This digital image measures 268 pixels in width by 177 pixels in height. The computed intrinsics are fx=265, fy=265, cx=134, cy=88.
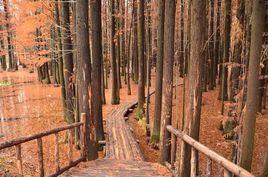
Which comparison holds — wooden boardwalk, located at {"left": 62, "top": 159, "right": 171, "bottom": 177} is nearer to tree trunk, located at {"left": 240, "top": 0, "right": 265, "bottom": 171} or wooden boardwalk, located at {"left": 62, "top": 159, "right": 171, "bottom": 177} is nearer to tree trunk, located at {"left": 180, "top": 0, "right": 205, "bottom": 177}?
tree trunk, located at {"left": 180, "top": 0, "right": 205, "bottom": 177}

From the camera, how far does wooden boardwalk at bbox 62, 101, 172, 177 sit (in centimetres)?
720

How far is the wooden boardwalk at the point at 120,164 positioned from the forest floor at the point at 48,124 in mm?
1237

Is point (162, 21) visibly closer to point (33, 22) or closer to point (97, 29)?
point (97, 29)

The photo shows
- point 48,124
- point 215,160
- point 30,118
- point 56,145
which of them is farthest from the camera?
point 30,118

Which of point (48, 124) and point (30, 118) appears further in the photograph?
point (30, 118)

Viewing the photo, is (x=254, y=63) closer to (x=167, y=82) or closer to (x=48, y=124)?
(x=167, y=82)

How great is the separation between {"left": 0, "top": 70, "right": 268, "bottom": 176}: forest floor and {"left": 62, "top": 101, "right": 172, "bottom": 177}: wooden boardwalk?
1.24m

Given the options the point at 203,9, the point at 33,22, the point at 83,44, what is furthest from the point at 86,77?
the point at 33,22

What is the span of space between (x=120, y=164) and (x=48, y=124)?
27.9 ft

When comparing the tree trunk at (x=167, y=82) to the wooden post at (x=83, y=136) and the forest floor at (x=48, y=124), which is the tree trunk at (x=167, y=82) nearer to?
the wooden post at (x=83, y=136)

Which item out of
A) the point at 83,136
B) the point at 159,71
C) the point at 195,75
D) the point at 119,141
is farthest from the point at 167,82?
the point at 119,141

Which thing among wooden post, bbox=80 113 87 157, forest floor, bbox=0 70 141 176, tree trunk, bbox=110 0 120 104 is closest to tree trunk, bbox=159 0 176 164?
wooden post, bbox=80 113 87 157

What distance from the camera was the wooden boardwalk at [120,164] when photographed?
7.20 meters

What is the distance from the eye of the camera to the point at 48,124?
15195 millimetres
